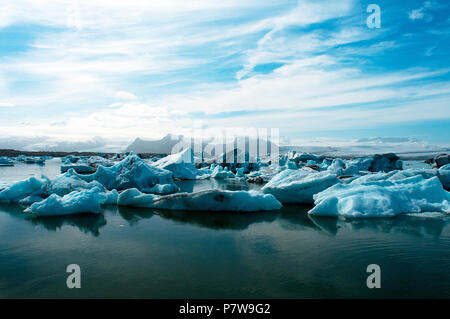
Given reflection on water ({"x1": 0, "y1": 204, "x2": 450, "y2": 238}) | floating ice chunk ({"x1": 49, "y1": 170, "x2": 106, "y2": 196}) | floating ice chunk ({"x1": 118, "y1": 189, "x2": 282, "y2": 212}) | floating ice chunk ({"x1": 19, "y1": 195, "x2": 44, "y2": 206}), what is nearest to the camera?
reflection on water ({"x1": 0, "y1": 204, "x2": 450, "y2": 238})

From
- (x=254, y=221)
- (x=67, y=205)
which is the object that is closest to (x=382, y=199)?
(x=254, y=221)

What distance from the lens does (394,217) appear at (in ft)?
26.4

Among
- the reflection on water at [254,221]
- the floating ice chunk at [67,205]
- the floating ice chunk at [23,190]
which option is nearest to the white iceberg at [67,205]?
the floating ice chunk at [67,205]

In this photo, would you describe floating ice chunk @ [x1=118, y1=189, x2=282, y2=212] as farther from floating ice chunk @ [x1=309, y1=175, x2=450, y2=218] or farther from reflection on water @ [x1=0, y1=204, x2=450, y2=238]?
floating ice chunk @ [x1=309, y1=175, x2=450, y2=218]

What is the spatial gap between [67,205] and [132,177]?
5587 millimetres

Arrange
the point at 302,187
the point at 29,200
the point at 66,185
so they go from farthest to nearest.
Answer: the point at 66,185
the point at 302,187
the point at 29,200

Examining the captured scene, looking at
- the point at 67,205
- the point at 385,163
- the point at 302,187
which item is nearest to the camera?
the point at 67,205

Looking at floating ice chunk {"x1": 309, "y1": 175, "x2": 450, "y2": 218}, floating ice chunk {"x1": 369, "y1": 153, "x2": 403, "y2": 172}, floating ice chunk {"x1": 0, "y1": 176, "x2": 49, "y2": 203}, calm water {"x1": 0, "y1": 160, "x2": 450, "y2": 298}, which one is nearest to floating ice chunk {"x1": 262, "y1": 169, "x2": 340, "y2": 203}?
floating ice chunk {"x1": 309, "y1": 175, "x2": 450, "y2": 218}

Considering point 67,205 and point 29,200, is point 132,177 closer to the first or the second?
point 29,200

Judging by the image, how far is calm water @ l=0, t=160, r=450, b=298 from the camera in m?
3.93

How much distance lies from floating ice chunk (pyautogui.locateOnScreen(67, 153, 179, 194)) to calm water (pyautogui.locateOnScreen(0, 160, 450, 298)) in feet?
17.9

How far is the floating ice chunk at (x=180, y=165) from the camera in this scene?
19750mm

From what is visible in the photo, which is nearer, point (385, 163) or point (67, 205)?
point (67, 205)

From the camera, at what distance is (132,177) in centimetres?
1378
